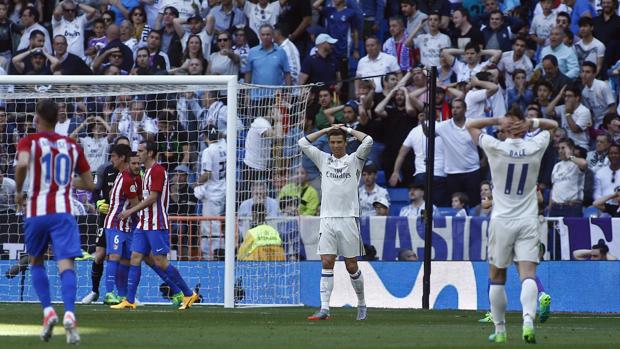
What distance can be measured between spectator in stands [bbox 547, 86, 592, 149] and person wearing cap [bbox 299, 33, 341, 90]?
4461 millimetres

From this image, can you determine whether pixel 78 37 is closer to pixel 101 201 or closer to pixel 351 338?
pixel 101 201

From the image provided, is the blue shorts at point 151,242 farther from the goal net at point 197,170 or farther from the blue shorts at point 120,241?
the goal net at point 197,170

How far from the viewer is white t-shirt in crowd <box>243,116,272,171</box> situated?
2125 cm

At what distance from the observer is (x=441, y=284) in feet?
70.5

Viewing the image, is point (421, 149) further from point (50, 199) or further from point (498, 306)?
point (50, 199)

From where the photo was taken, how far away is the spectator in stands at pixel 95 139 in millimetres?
22656

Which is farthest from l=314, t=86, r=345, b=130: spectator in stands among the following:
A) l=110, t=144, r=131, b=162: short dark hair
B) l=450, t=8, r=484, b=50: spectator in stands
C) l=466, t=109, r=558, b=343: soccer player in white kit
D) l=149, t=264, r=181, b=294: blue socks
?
l=466, t=109, r=558, b=343: soccer player in white kit

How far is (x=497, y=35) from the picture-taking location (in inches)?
987

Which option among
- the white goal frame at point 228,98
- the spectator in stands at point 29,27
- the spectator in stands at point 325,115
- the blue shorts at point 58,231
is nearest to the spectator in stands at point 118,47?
the spectator in stands at point 29,27

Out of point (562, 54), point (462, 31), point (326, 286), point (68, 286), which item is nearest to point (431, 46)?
point (462, 31)

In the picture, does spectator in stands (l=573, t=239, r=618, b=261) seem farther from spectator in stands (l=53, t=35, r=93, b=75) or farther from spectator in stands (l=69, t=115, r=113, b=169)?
spectator in stands (l=53, t=35, r=93, b=75)

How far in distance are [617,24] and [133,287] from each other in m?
10.8

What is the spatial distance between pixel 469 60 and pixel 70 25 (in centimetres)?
879

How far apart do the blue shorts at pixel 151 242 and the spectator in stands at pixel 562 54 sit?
900 cm
